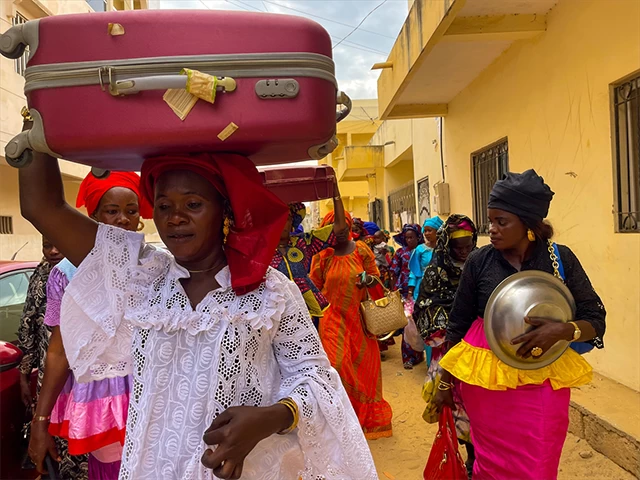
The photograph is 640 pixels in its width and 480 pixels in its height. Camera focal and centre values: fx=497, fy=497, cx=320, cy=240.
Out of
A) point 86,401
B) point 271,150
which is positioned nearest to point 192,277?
point 271,150

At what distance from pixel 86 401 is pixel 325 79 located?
1.96 m

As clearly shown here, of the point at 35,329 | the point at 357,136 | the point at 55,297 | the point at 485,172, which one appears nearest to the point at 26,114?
the point at 55,297

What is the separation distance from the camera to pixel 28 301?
115 inches

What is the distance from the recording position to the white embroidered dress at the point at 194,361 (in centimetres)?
143

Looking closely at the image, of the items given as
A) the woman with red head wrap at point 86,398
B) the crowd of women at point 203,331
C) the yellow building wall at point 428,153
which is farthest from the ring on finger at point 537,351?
the yellow building wall at point 428,153

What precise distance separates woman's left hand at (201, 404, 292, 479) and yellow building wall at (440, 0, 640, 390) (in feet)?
12.6

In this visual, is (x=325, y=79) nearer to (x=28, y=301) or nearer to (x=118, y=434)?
(x=118, y=434)

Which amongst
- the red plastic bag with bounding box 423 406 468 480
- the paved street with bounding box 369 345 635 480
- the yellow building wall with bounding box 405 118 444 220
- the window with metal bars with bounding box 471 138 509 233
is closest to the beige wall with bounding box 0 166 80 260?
the yellow building wall with bounding box 405 118 444 220

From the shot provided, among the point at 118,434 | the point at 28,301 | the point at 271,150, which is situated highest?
the point at 271,150

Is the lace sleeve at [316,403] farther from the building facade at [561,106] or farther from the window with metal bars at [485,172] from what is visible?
the window with metal bars at [485,172]

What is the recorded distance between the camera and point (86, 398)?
7.74 ft

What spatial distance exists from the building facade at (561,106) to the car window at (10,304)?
464cm

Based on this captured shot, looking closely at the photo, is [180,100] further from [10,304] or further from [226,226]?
[10,304]

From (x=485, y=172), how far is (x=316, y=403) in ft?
21.6
